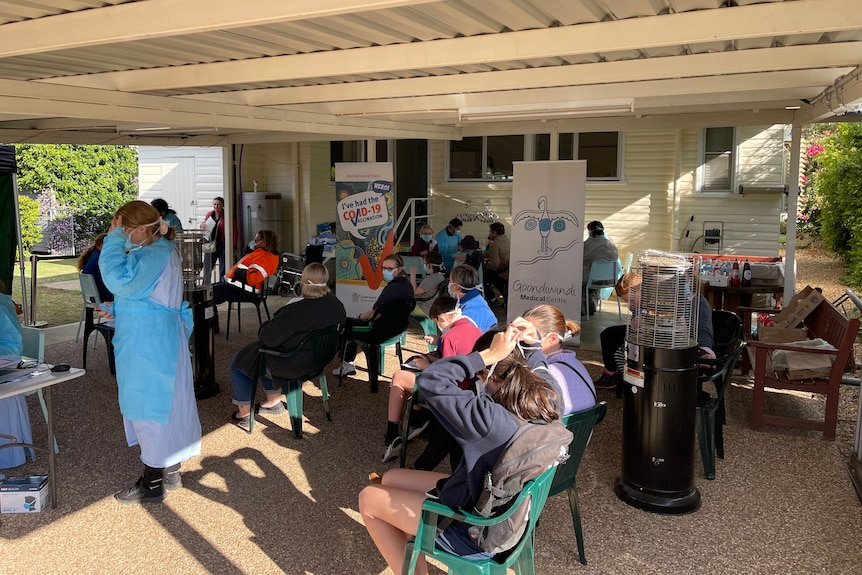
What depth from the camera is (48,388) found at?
405 cm

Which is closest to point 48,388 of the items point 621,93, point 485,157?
point 621,93

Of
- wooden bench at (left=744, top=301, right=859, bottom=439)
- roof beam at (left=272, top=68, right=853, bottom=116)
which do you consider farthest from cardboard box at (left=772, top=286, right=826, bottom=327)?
roof beam at (left=272, top=68, right=853, bottom=116)

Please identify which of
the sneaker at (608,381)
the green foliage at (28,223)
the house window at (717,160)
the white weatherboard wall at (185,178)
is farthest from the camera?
the green foliage at (28,223)

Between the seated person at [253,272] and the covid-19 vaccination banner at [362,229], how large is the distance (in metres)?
0.92

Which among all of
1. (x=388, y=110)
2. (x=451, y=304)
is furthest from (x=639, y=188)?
(x=451, y=304)

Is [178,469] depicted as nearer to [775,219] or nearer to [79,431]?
[79,431]

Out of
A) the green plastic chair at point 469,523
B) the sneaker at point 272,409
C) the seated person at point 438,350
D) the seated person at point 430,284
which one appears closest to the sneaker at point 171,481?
the seated person at point 438,350

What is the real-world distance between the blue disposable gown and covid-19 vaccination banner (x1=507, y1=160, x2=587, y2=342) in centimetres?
481

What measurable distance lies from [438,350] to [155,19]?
254 centimetres

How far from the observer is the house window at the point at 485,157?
13.0 meters

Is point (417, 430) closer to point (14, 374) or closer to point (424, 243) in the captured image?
point (14, 374)

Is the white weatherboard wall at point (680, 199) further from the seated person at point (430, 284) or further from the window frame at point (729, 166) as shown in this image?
the seated person at point (430, 284)

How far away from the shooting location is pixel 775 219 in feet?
36.8

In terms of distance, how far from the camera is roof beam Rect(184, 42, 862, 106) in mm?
3949
